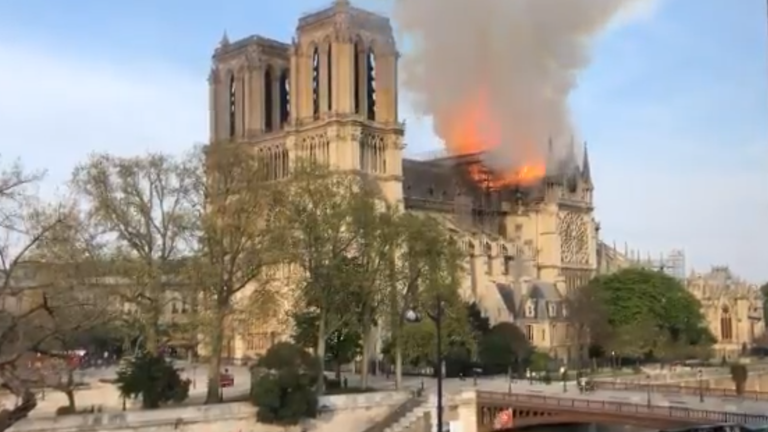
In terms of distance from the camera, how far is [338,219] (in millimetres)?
52781

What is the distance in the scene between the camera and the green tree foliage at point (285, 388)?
44688mm

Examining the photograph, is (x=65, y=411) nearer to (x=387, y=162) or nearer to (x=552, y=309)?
(x=387, y=162)

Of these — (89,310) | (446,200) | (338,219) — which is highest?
(446,200)

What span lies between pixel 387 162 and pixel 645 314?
23.9 meters

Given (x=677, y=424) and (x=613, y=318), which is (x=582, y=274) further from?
(x=677, y=424)

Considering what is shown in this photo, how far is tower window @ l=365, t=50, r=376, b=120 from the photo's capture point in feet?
286

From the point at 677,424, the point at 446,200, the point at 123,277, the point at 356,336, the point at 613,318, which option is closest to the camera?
the point at 677,424

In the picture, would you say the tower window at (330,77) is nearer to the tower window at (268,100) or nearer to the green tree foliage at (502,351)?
the tower window at (268,100)

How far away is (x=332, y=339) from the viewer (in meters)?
59.6

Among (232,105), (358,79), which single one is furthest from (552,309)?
(232,105)

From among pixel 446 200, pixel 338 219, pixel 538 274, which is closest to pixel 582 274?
pixel 538 274

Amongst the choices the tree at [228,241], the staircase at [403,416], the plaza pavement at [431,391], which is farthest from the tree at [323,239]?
the plaza pavement at [431,391]

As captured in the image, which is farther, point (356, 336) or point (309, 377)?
point (356, 336)

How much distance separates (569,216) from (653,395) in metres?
53.7
